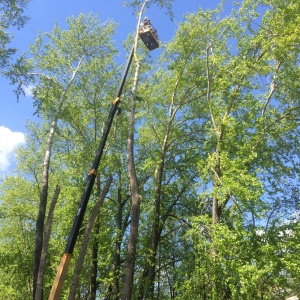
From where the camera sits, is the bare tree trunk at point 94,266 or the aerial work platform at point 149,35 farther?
the bare tree trunk at point 94,266

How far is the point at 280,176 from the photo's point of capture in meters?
14.6

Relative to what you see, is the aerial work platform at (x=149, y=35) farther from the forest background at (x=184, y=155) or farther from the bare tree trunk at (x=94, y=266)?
the bare tree trunk at (x=94, y=266)

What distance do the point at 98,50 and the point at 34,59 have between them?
2978 mm

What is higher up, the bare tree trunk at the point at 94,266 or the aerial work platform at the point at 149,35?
the aerial work platform at the point at 149,35

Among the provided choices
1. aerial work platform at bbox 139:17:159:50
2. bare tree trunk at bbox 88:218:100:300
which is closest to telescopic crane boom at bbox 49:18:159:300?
aerial work platform at bbox 139:17:159:50

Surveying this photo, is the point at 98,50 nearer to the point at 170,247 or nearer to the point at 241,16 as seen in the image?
the point at 241,16

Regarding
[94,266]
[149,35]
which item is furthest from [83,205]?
[94,266]

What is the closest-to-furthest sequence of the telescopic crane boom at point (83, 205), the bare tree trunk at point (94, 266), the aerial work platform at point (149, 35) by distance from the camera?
the telescopic crane boom at point (83, 205) → the aerial work platform at point (149, 35) → the bare tree trunk at point (94, 266)

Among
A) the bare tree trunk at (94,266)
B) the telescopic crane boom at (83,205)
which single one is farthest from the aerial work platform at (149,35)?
the bare tree trunk at (94,266)

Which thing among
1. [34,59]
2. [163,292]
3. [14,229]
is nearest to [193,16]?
[34,59]

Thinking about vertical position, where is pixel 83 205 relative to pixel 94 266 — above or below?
below

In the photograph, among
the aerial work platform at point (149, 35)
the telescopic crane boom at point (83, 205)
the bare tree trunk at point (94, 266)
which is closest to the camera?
the telescopic crane boom at point (83, 205)

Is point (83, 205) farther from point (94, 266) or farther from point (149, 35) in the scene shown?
point (94, 266)

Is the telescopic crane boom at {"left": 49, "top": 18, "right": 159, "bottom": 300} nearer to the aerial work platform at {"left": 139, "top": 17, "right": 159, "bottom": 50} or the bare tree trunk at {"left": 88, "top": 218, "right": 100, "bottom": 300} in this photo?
the aerial work platform at {"left": 139, "top": 17, "right": 159, "bottom": 50}
